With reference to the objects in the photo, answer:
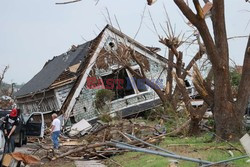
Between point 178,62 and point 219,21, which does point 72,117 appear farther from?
point 219,21

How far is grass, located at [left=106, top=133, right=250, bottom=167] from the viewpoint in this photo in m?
9.35

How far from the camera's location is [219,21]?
11305 millimetres

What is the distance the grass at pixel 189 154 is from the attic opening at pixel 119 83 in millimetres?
14734

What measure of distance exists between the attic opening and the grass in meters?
14.7

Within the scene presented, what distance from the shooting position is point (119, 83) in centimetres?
2861

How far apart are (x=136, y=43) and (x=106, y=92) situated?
173 inches

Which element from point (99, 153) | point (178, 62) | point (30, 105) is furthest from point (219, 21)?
point (30, 105)

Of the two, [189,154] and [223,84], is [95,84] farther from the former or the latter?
→ [189,154]

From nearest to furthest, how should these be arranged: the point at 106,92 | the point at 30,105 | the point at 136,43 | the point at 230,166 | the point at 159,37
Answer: the point at 230,166
the point at 159,37
the point at 106,92
the point at 136,43
the point at 30,105

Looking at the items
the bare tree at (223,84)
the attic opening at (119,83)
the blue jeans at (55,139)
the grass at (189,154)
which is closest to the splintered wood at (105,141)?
the grass at (189,154)

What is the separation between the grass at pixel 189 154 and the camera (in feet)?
30.7

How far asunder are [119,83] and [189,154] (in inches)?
726

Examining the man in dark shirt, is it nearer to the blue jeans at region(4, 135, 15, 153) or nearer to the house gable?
the blue jeans at region(4, 135, 15, 153)

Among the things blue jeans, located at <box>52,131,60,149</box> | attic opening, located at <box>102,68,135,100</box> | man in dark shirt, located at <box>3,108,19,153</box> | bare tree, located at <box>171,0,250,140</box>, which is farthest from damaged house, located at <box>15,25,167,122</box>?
bare tree, located at <box>171,0,250,140</box>
